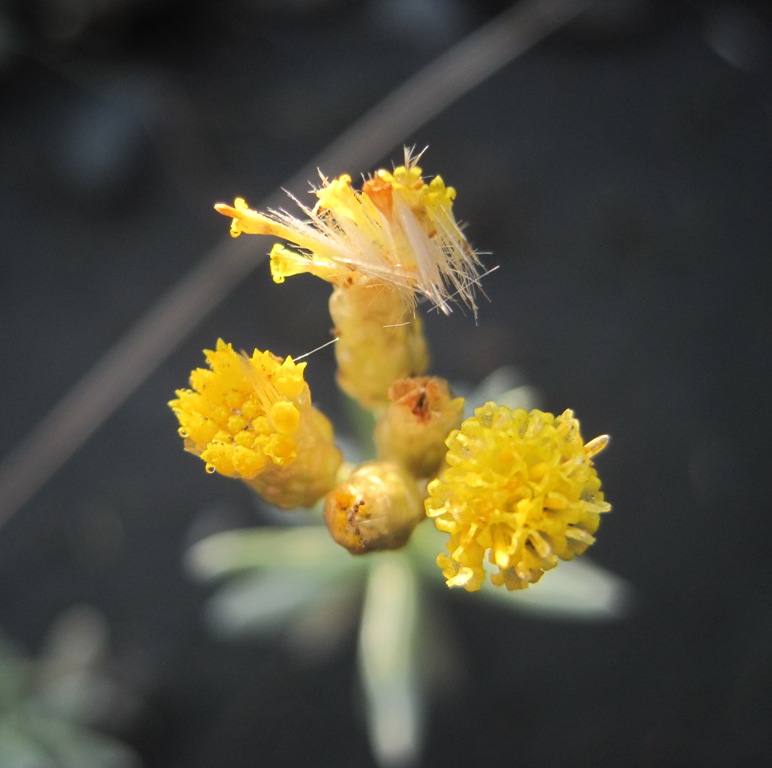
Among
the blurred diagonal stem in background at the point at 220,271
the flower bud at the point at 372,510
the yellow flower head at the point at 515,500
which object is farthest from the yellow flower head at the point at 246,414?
the blurred diagonal stem in background at the point at 220,271

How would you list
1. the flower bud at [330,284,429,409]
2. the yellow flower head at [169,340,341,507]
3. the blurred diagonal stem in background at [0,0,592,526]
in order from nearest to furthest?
the yellow flower head at [169,340,341,507] < the flower bud at [330,284,429,409] < the blurred diagonal stem in background at [0,0,592,526]

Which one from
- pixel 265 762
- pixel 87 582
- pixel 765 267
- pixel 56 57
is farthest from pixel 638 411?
pixel 56 57

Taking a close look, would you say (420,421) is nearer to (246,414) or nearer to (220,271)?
(246,414)

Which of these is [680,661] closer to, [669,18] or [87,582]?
[87,582]

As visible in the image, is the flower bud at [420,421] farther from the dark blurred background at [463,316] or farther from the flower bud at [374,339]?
the dark blurred background at [463,316]

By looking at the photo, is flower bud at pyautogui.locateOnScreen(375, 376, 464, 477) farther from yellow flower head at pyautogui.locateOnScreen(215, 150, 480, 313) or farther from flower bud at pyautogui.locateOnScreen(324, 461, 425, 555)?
yellow flower head at pyautogui.locateOnScreen(215, 150, 480, 313)

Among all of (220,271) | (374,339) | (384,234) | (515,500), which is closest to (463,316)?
(220,271)

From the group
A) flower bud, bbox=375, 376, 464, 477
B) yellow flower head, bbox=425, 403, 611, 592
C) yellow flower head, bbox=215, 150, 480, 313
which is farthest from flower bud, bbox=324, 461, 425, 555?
yellow flower head, bbox=215, 150, 480, 313
